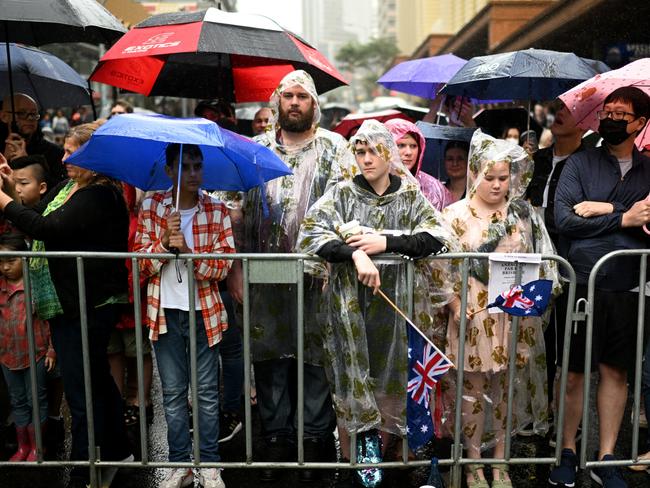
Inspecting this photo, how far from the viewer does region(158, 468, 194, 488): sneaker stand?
4600 mm

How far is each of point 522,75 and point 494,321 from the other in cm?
220

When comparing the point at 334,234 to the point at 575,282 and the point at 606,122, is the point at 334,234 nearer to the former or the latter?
the point at 575,282

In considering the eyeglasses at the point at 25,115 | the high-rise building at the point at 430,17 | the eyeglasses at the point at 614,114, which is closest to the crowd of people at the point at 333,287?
the eyeglasses at the point at 614,114

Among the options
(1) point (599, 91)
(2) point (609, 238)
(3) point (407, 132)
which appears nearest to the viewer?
(2) point (609, 238)

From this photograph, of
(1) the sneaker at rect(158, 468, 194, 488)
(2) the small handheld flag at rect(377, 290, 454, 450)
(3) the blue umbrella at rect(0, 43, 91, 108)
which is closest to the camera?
(2) the small handheld flag at rect(377, 290, 454, 450)

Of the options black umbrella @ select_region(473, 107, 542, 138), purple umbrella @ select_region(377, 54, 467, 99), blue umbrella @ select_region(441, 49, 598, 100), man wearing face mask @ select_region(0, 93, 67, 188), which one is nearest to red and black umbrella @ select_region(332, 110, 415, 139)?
purple umbrella @ select_region(377, 54, 467, 99)

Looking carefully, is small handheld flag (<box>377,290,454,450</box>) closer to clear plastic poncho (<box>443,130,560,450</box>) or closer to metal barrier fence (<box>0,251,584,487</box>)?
metal barrier fence (<box>0,251,584,487</box>)

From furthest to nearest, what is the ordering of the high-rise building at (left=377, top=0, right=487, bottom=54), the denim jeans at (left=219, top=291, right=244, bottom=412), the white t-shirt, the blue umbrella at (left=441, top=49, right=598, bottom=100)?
the high-rise building at (left=377, top=0, right=487, bottom=54) → the blue umbrella at (left=441, top=49, right=598, bottom=100) → the denim jeans at (left=219, top=291, right=244, bottom=412) → the white t-shirt

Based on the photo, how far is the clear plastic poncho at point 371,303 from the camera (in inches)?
174

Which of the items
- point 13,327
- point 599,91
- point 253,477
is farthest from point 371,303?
point 13,327

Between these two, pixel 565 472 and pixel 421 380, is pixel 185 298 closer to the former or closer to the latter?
pixel 421 380

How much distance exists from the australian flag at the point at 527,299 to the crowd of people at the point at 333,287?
209 millimetres

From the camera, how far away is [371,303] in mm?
4469

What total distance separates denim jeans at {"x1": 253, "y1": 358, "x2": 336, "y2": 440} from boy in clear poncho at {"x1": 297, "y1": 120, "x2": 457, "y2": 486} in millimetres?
408
